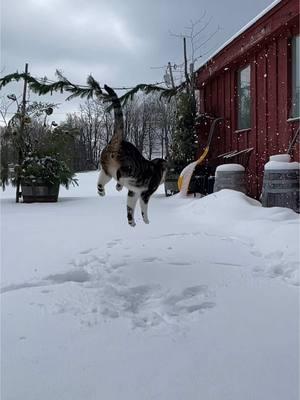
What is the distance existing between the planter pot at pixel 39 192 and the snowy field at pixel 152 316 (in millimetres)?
3902

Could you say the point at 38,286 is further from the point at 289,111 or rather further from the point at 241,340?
the point at 289,111

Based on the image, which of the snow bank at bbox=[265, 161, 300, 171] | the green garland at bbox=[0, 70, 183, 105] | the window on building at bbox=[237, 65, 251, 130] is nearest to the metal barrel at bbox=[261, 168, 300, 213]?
the snow bank at bbox=[265, 161, 300, 171]

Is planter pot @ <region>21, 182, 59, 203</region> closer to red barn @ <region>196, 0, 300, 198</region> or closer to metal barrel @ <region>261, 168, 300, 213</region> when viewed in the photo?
red barn @ <region>196, 0, 300, 198</region>

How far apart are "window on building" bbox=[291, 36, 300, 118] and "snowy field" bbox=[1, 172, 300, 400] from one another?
262 centimetres

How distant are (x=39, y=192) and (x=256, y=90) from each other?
13.6 ft

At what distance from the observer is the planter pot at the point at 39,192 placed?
7605 millimetres

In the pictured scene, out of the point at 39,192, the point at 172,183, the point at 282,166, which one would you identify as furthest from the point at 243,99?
the point at 39,192

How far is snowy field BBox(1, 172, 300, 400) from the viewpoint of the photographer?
139 centimetres

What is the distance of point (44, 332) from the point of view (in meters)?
1.73

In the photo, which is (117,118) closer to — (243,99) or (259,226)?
(259,226)

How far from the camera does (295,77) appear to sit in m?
5.91

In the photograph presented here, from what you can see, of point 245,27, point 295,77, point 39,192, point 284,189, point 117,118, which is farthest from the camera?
point 39,192

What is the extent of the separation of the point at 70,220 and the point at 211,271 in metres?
2.65

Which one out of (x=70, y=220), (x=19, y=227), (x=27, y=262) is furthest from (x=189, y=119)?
(x=27, y=262)
